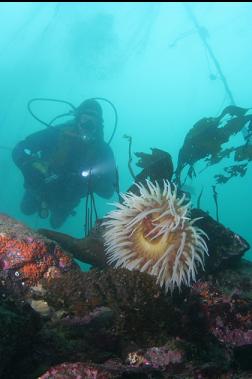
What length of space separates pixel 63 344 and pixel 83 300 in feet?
1.47

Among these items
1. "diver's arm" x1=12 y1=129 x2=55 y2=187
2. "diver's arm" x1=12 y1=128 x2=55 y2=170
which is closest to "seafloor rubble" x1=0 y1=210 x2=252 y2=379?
"diver's arm" x1=12 y1=129 x2=55 y2=187

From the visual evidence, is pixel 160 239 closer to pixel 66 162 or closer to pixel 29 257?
pixel 29 257

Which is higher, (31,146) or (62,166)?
(31,146)

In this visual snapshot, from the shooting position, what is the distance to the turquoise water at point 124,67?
4200 centimetres

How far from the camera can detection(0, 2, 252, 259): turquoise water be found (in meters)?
42.0

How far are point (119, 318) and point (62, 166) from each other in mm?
6777

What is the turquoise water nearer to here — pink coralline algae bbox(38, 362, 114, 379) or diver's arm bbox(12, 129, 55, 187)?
diver's arm bbox(12, 129, 55, 187)

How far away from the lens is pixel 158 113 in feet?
267

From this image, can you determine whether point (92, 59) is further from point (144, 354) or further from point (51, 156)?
point (144, 354)

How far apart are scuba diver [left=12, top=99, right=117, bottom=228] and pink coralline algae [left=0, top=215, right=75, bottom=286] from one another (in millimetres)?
4743

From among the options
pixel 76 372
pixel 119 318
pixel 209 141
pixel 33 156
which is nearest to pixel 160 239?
pixel 119 318

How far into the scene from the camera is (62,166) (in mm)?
9312

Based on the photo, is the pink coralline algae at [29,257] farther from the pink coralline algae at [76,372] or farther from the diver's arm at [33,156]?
the diver's arm at [33,156]

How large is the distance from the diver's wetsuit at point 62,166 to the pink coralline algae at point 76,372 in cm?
707
